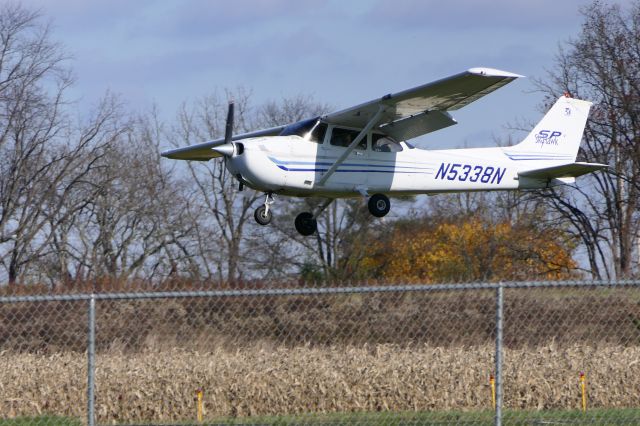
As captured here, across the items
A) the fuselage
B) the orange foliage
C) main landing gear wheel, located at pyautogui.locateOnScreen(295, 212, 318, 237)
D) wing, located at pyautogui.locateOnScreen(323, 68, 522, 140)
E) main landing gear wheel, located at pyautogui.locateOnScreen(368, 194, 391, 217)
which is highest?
wing, located at pyautogui.locateOnScreen(323, 68, 522, 140)

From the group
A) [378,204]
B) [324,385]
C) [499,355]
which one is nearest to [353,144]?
[378,204]

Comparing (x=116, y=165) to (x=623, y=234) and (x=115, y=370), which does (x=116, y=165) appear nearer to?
(x=623, y=234)

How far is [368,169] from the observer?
846 inches

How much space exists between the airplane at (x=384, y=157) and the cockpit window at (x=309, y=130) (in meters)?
0.02

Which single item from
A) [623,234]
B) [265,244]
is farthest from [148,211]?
[623,234]

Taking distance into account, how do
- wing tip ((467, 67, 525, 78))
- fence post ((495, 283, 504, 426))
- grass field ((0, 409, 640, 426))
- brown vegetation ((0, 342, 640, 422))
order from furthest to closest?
wing tip ((467, 67, 525, 78))
brown vegetation ((0, 342, 640, 422))
grass field ((0, 409, 640, 426))
fence post ((495, 283, 504, 426))

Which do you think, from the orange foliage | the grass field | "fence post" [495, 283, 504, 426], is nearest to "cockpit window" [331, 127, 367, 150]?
the grass field

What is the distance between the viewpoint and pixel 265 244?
44469 mm

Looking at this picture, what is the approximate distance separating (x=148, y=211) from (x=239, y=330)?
24222 millimetres

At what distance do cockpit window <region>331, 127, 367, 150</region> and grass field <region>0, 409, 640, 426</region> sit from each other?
28.5 feet

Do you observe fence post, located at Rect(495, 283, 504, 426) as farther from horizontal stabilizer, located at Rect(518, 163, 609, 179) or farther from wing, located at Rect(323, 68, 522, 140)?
horizontal stabilizer, located at Rect(518, 163, 609, 179)

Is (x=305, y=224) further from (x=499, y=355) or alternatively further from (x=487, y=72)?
(x=499, y=355)

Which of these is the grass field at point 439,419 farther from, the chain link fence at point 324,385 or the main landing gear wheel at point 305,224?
the main landing gear wheel at point 305,224

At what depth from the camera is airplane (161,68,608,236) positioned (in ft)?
65.0
